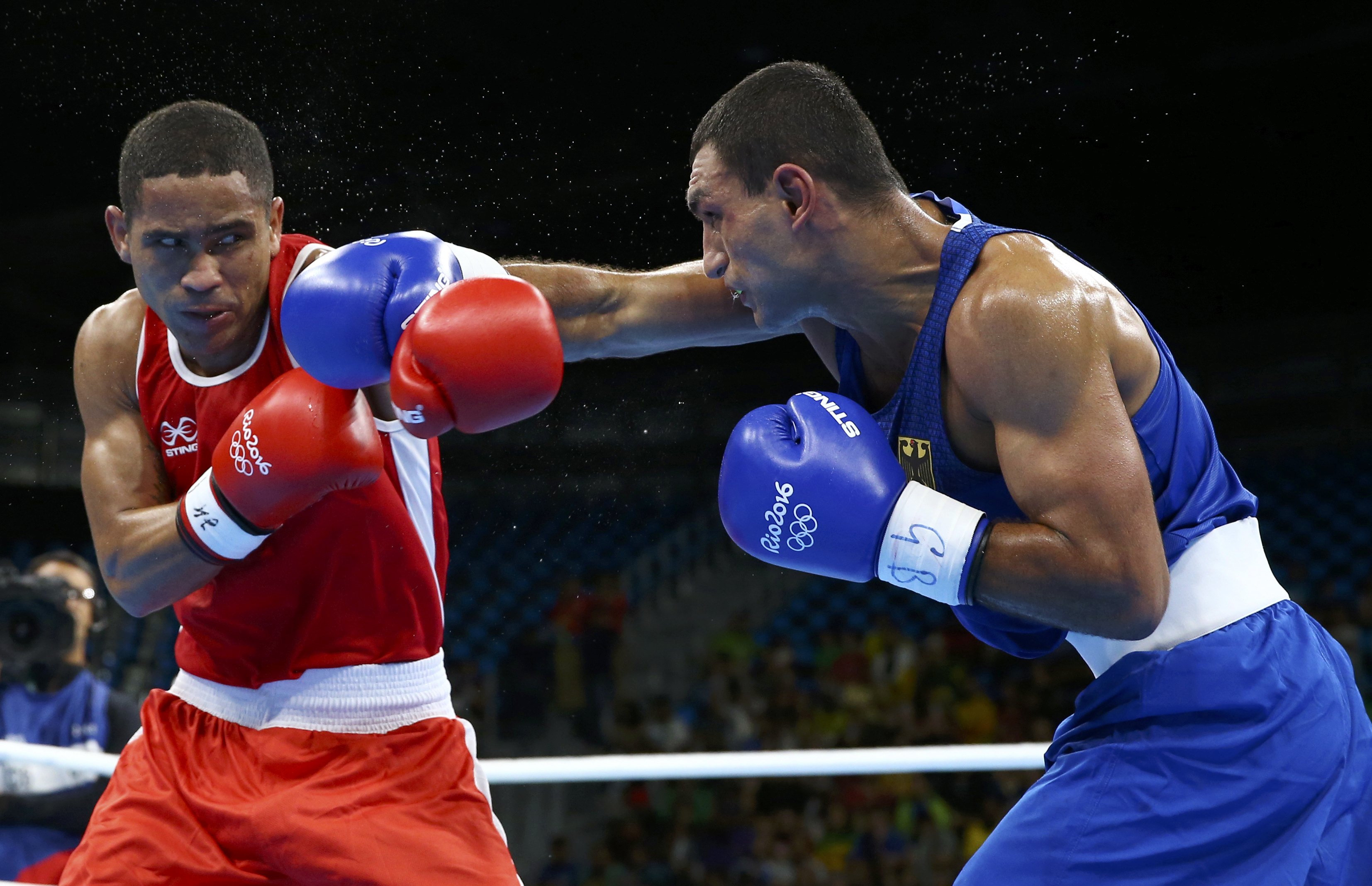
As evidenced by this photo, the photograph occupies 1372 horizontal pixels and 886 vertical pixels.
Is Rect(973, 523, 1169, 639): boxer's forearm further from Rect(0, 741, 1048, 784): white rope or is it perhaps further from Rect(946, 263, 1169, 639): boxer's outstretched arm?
Rect(0, 741, 1048, 784): white rope

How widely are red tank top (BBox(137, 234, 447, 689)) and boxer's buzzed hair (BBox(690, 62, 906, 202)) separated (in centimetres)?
71

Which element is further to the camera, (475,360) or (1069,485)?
(475,360)

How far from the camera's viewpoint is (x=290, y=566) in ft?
6.61

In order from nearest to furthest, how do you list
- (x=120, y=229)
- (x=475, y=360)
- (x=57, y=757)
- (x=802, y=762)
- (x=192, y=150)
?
(x=475, y=360) → (x=192, y=150) → (x=120, y=229) → (x=802, y=762) → (x=57, y=757)

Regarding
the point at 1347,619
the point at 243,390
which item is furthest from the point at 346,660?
the point at 1347,619

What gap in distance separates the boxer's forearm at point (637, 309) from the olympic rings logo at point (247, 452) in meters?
0.71

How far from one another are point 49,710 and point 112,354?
8.40ft

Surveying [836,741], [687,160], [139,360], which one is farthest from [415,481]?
[687,160]

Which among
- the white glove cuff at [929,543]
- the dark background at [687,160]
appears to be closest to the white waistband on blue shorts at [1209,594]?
the white glove cuff at [929,543]

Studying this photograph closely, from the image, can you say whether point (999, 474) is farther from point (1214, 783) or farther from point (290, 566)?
point (290, 566)

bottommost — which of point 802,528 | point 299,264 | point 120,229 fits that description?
point 802,528

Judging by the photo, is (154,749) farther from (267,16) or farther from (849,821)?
(267,16)

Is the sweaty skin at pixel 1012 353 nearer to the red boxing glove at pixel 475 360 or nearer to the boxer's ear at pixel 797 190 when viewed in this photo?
the boxer's ear at pixel 797 190

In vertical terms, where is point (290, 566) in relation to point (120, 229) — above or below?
below
